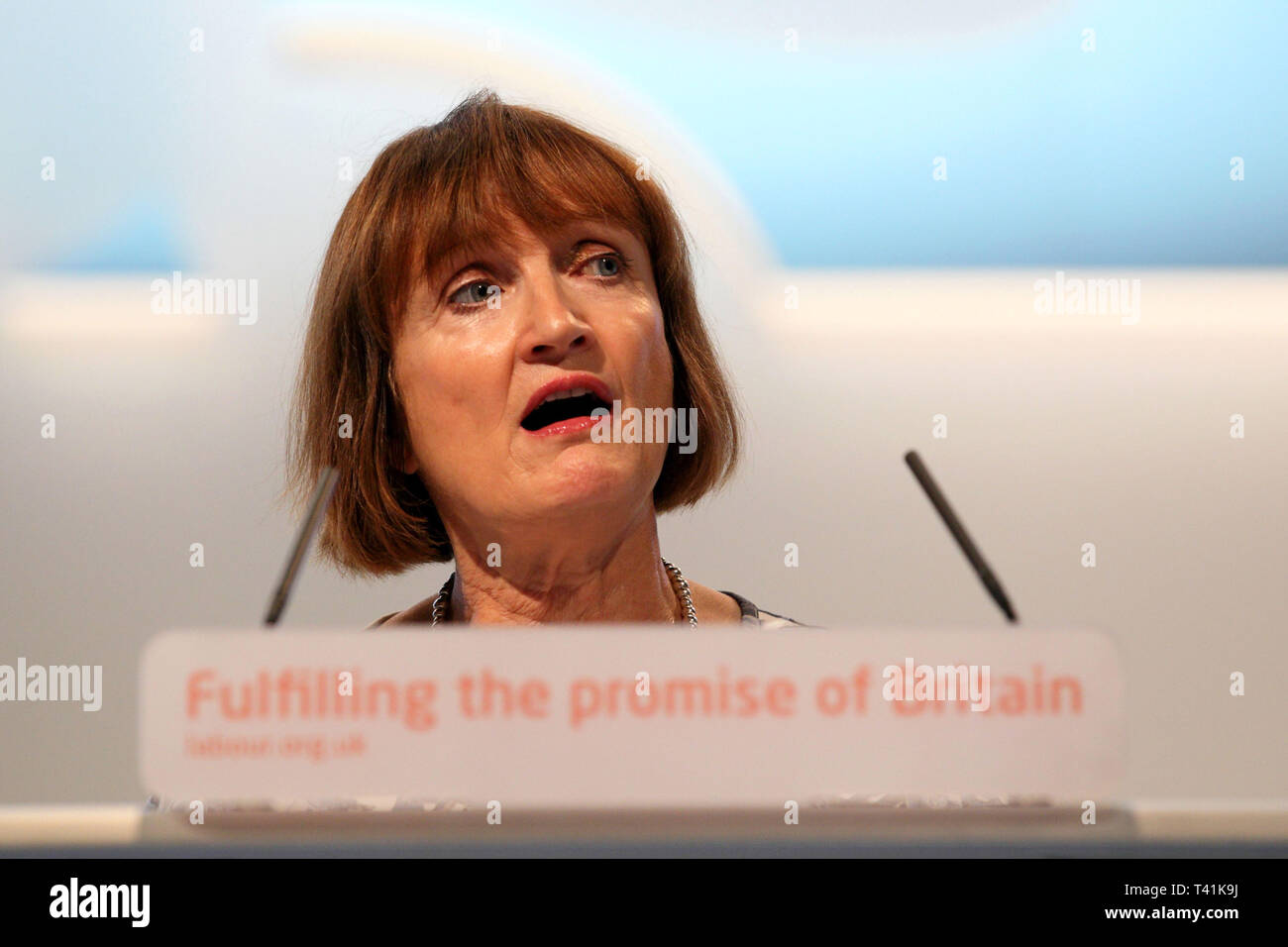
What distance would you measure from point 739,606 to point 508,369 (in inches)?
14.7

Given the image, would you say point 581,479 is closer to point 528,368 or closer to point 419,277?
point 528,368

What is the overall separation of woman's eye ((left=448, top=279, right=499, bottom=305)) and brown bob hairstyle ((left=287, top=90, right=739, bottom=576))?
0.04 meters

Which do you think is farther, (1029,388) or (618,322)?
(1029,388)

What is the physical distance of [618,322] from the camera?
1.23 m

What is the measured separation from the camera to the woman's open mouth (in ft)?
3.94

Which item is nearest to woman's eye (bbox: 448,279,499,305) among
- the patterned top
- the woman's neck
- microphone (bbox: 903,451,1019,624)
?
the woman's neck

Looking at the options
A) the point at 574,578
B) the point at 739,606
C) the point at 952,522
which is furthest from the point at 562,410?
the point at 952,522

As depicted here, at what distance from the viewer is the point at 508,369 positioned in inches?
47.3

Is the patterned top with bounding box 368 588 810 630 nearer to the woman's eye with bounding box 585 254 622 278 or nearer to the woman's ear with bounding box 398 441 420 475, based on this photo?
the woman's ear with bounding box 398 441 420 475

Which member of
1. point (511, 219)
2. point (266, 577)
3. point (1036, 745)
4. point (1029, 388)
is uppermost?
point (511, 219)

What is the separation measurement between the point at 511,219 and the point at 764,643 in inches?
20.4

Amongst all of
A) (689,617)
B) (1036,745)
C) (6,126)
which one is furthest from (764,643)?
(6,126)
